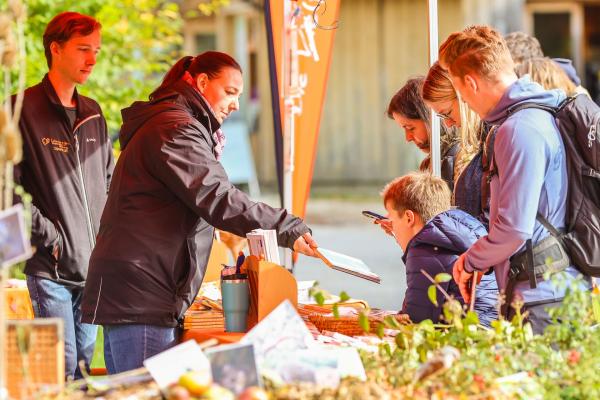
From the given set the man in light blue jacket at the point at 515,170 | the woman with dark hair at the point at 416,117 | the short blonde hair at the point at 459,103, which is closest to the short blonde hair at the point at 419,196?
the short blonde hair at the point at 459,103

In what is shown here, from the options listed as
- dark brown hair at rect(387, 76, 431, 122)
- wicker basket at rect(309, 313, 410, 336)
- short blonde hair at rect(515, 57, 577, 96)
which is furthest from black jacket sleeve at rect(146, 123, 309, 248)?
short blonde hair at rect(515, 57, 577, 96)

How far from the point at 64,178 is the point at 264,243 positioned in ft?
3.37

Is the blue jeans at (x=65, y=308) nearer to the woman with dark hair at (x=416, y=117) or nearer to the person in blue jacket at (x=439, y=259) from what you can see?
the person in blue jacket at (x=439, y=259)

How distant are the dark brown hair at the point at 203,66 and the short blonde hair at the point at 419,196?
0.72 metres

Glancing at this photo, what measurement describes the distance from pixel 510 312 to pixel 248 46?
12.9 m

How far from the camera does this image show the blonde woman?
332 cm

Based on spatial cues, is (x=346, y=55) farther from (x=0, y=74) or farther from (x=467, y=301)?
(x=467, y=301)

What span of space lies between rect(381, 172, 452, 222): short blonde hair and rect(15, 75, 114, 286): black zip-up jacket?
111cm

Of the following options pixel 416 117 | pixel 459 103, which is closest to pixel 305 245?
pixel 459 103

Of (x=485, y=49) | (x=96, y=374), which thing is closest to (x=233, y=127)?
(x=96, y=374)

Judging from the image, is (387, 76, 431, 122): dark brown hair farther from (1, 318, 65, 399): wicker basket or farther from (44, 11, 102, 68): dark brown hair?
(1, 318, 65, 399): wicker basket

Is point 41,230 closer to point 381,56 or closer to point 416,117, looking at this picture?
point 416,117

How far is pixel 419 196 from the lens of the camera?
3.38 meters

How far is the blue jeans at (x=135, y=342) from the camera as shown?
9.52ft
